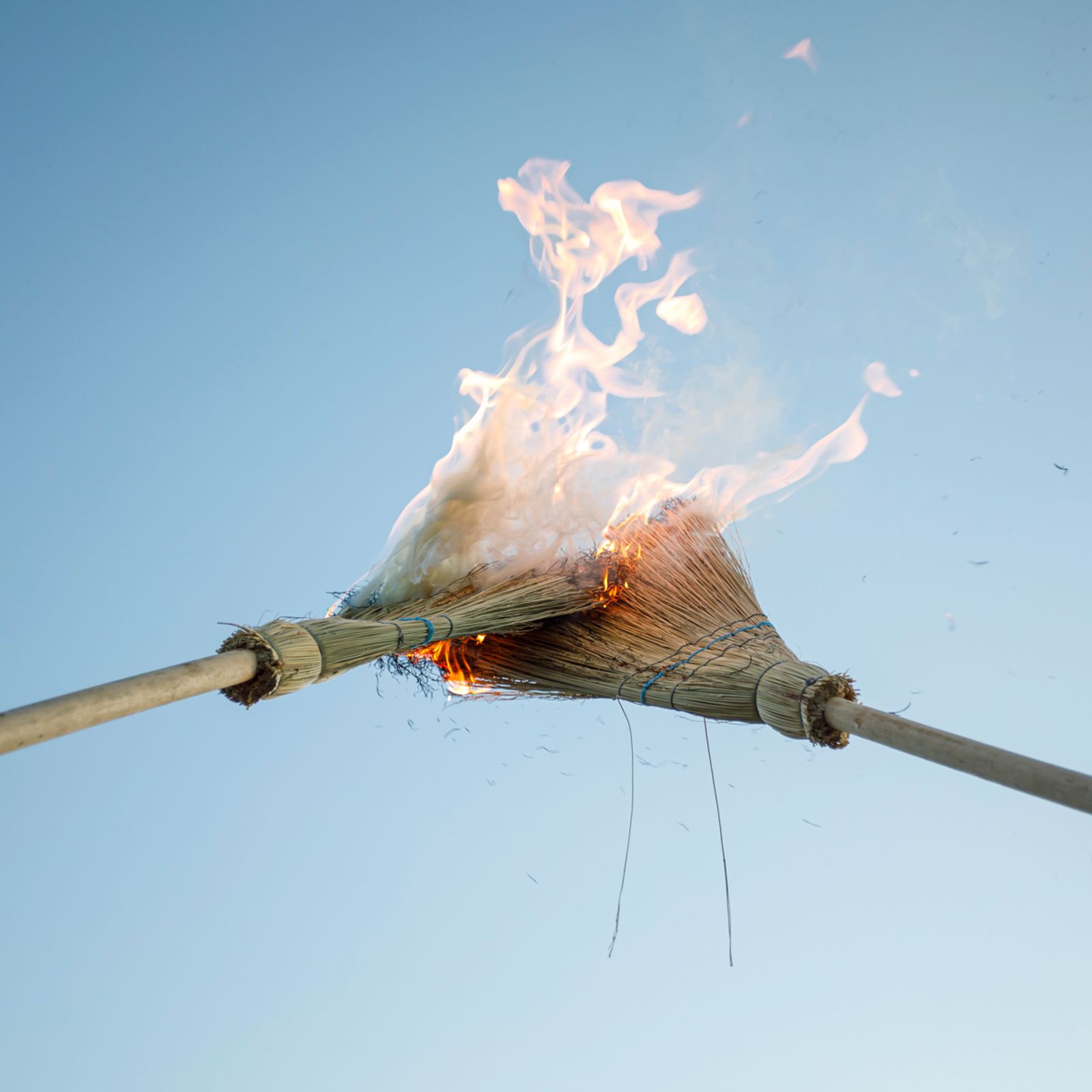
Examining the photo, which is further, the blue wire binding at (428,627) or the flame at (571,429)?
the flame at (571,429)

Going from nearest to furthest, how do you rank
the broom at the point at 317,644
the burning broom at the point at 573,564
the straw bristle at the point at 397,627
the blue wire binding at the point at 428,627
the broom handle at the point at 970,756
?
the broom handle at the point at 970,756 < the broom at the point at 317,644 < the straw bristle at the point at 397,627 < the burning broom at the point at 573,564 < the blue wire binding at the point at 428,627

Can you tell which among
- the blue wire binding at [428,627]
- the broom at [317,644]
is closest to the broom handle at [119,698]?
the broom at [317,644]

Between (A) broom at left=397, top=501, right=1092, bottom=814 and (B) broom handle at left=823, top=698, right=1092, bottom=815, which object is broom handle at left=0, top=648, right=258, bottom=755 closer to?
(A) broom at left=397, top=501, right=1092, bottom=814

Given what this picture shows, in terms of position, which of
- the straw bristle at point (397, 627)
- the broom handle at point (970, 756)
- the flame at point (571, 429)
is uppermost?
the flame at point (571, 429)

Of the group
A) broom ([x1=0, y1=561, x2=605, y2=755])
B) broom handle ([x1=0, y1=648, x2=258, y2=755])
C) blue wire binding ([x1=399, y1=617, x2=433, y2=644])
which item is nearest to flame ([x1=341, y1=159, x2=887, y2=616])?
broom ([x1=0, y1=561, x2=605, y2=755])

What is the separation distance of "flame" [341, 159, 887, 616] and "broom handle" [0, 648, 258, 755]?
5.24ft

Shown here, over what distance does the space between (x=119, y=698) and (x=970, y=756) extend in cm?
187

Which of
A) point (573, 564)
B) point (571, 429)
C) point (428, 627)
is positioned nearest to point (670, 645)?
point (573, 564)

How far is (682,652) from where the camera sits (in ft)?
12.3

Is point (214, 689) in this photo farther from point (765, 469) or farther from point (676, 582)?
point (765, 469)

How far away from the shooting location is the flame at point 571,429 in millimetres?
4457

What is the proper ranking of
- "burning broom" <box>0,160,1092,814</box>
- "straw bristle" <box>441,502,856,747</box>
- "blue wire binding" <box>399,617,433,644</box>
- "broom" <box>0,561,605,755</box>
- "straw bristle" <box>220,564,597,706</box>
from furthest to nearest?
1. "blue wire binding" <box>399,617,433,644</box>
2. "straw bristle" <box>441,502,856,747</box>
3. "burning broom" <box>0,160,1092,814</box>
4. "straw bristle" <box>220,564,597,706</box>
5. "broom" <box>0,561,605,755</box>

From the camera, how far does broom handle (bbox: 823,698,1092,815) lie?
2.07 metres

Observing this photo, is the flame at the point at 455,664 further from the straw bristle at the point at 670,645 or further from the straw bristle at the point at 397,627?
the straw bristle at the point at 397,627
